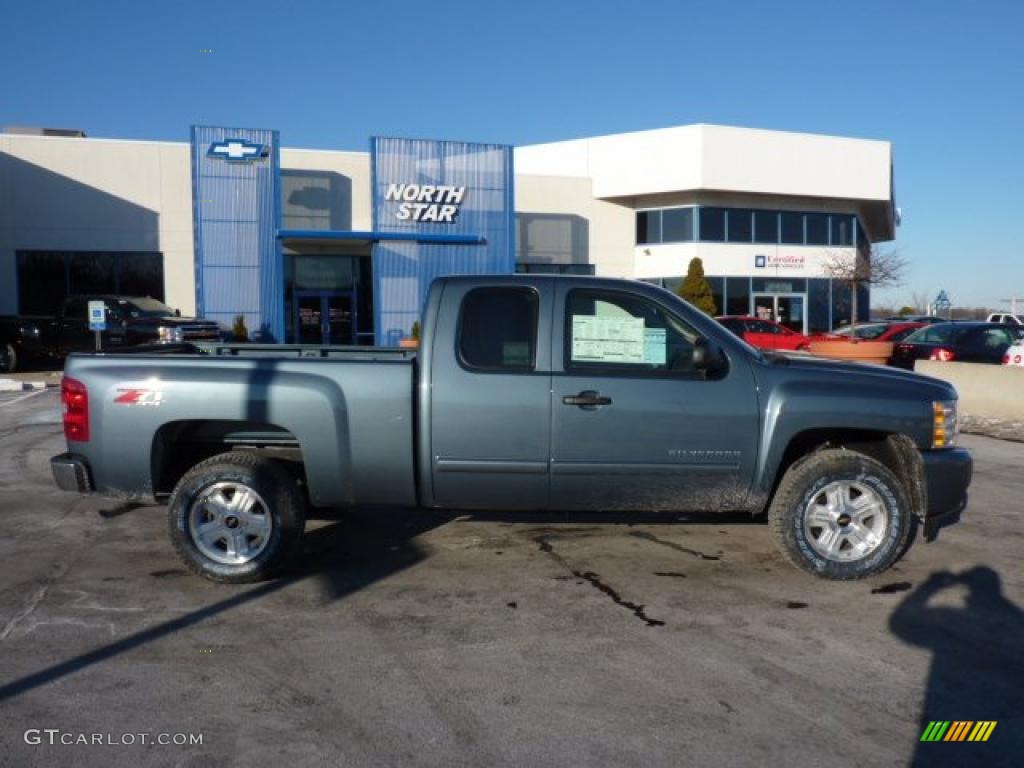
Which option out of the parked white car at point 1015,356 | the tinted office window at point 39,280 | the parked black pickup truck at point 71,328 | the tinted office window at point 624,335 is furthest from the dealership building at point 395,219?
the tinted office window at point 624,335

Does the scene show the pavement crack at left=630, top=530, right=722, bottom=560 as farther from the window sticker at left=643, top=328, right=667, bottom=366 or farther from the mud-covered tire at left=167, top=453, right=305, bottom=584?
the mud-covered tire at left=167, top=453, right=305, bottom=584

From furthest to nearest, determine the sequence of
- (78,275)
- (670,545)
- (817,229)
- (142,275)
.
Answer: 1. (817,229)
2. (142,275)
3. (78,275)
4. (670,545)

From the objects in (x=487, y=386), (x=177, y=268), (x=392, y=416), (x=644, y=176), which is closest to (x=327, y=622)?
(x=392, y=416)

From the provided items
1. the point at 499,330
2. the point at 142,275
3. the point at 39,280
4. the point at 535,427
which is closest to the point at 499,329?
the point at 499,330

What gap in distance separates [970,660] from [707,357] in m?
2.12

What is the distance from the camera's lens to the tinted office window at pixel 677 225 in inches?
1399

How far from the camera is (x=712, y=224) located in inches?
1399

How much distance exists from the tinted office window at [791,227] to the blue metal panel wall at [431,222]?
1219 cm

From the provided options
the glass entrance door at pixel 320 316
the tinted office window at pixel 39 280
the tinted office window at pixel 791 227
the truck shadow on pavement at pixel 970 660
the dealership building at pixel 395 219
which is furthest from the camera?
the tinted office window at pixel 791 227

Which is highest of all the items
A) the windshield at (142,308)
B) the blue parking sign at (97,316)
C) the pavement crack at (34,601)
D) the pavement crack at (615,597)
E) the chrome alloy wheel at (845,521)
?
the windshield at (142,308)

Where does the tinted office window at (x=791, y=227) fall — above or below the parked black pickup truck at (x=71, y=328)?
above

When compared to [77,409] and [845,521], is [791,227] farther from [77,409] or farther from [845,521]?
[77,409]

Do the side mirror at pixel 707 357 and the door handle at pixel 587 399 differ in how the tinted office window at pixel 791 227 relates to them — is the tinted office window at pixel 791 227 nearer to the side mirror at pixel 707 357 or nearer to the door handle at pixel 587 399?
the side mirror at pixel 707 357

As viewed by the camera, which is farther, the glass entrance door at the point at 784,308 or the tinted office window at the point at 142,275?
the glass entrance door at the point at 784,308
